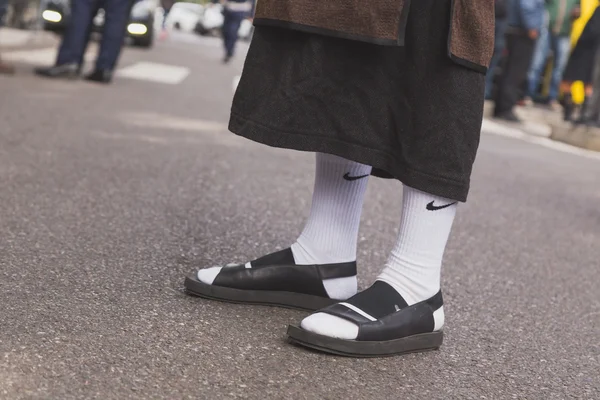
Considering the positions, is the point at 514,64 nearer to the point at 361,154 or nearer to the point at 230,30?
the point at 230,30

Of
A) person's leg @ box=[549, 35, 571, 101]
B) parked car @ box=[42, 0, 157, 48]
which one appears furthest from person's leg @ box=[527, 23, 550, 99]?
parked car @ box=[42, 0, 157, 48]

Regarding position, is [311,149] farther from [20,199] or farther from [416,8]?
[20,199]

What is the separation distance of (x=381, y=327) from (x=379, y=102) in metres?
0.48

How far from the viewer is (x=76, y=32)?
8.57 m

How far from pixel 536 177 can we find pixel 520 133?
3531 millimetres

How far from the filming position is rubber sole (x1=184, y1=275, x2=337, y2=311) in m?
2.50

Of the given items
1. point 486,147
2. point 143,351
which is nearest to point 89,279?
point 143,351

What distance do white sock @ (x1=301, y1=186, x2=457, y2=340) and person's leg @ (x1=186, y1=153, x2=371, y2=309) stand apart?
0.66 ft

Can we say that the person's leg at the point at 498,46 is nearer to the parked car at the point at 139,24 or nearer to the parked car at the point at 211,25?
the parked car at the point at 139,24

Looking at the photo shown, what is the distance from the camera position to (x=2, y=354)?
1.94m

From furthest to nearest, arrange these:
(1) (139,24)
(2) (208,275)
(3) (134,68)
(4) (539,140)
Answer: (1) (139,24)
(3) (134,68)
(4) (539,140)
(2) (208,275)

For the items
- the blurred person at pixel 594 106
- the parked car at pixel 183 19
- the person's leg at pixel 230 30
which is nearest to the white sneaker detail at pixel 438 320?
the blurred person at pixel 594 106

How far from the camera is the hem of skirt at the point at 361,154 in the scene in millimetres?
2248

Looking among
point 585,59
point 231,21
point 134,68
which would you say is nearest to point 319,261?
point 585,59
